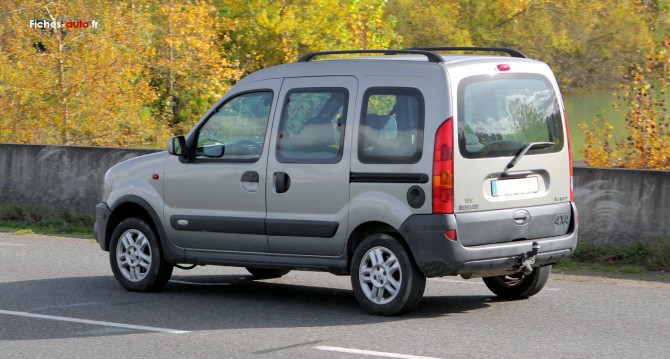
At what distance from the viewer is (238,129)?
30.9ft

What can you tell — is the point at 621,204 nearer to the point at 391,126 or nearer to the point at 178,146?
the point at 391,126

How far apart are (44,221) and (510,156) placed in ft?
30.7

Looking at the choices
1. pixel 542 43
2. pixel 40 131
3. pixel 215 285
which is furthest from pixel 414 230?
pixel 542 43

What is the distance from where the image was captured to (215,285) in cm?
1054

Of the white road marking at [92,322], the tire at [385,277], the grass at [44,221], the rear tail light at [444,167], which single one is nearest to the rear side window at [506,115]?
the rear tail light at [444,167]

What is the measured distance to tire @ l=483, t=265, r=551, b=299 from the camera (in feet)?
30.5

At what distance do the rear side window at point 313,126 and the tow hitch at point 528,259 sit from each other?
5.11ft

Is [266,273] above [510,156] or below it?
below

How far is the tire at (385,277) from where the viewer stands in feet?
27.3

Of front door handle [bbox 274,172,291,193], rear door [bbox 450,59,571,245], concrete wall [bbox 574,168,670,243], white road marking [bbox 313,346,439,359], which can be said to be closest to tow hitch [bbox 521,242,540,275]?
rear door [bbox 450,59,571,245]

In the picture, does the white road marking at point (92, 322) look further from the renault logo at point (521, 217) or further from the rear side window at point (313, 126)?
the renault logo at point (521, 217)

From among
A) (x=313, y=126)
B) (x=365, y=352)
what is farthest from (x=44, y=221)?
(x=365, y=352)

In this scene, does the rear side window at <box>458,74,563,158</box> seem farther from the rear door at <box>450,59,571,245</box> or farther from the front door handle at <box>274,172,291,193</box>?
the front door handle at <box>274,172,291,193</box>

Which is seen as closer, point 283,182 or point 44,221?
point 283,182
